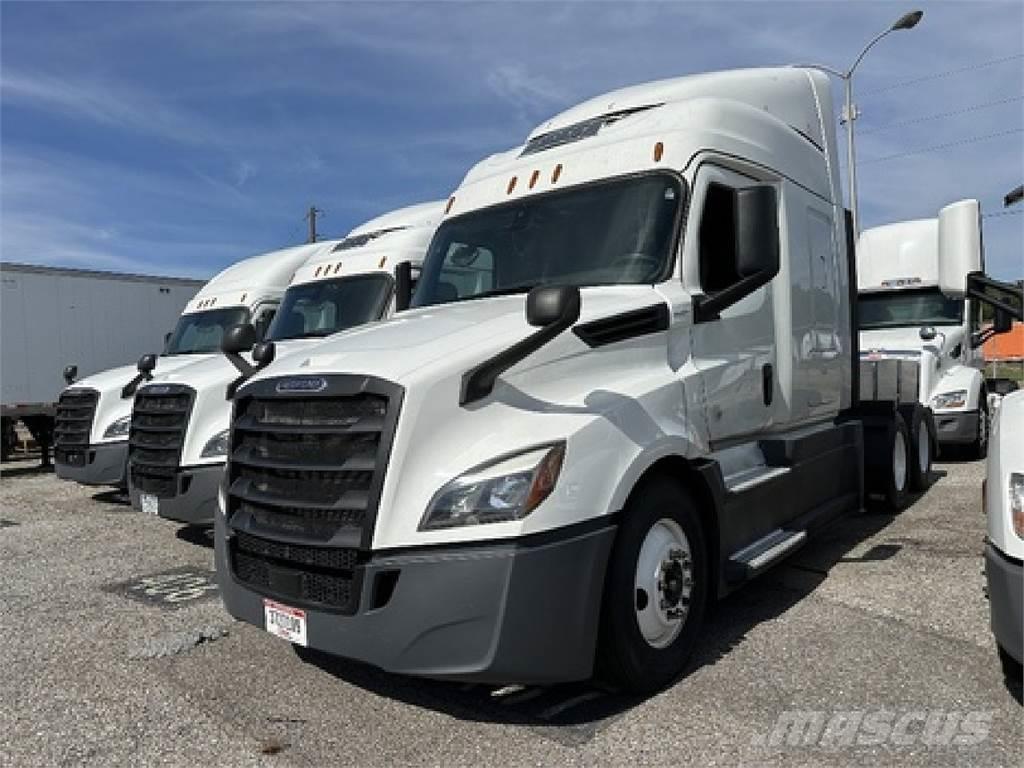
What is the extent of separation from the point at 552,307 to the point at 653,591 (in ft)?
4.45

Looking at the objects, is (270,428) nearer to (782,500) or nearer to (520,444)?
(520,444)

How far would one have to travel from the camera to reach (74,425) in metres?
9.37

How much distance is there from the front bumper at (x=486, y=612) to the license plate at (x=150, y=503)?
429cm

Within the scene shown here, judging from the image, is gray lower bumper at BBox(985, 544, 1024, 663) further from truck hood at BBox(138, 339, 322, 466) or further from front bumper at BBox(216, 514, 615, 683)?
truck hood at BBox(138, 339, 322, 466)

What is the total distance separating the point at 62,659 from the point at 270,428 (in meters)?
1.98

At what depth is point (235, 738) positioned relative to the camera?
3346 millimetres

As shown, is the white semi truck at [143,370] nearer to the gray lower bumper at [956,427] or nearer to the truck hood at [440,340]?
the truck hood at [440,340]

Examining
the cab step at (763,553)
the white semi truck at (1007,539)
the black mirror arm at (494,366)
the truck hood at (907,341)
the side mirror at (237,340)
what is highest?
the side mirror at (237,340)

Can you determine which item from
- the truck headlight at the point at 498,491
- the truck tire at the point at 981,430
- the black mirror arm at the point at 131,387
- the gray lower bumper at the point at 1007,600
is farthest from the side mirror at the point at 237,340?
the truck tire at the point at 981,430

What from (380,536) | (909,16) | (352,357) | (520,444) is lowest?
(380,536)

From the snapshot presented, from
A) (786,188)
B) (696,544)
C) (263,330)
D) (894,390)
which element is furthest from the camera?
(263,330)

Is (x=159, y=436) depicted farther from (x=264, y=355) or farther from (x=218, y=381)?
(x=264, y=355)

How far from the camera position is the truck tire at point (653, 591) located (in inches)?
133

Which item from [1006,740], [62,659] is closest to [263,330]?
[62,659]
